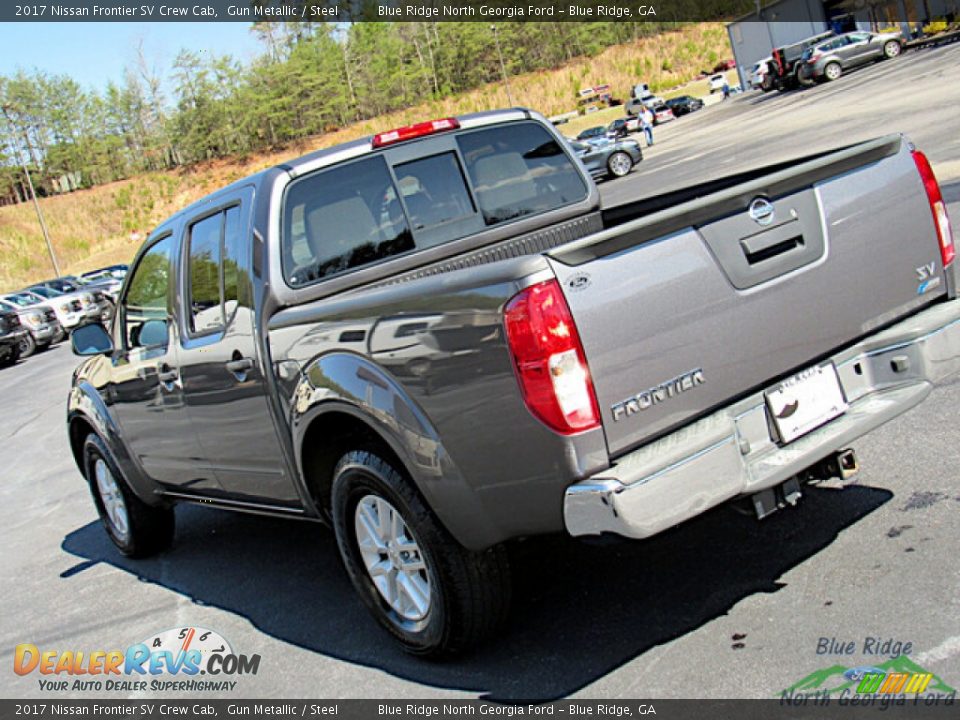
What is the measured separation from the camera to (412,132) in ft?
17.1

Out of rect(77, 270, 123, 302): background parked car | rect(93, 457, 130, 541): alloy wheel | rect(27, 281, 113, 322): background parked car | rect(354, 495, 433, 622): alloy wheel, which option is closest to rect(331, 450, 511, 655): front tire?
rect(354, 495, 433, 622): alloy wheel

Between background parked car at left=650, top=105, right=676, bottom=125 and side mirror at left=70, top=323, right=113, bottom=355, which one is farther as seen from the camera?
background parked car at left=650, top=105, right=676, bottom=125

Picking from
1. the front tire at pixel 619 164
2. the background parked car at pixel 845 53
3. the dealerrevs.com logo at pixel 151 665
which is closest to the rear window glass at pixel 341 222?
the dealerrevs.com logo at pixel 151 665

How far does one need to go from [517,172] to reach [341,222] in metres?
1.02

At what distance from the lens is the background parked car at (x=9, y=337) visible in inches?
956

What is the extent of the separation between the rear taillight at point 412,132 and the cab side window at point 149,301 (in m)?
1.30

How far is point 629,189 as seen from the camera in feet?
90.8

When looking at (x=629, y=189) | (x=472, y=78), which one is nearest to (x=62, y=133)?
(x=472, y=78)

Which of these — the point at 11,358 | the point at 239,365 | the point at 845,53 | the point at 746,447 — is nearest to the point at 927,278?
the point at 746,447

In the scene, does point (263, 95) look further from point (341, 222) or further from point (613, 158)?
point (341, 222)

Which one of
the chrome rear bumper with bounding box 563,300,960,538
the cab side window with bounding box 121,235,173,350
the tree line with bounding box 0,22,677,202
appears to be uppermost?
the tree line with bounding box 0,22,677,202

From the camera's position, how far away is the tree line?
104 m

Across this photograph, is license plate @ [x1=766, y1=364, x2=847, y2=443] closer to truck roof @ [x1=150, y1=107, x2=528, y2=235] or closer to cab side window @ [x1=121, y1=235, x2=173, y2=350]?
truck roof @ [x1=150, y1=107, x2=528, y2=235]

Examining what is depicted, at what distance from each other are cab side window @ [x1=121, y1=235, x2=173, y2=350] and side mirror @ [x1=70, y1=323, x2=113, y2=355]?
0.11 meters
